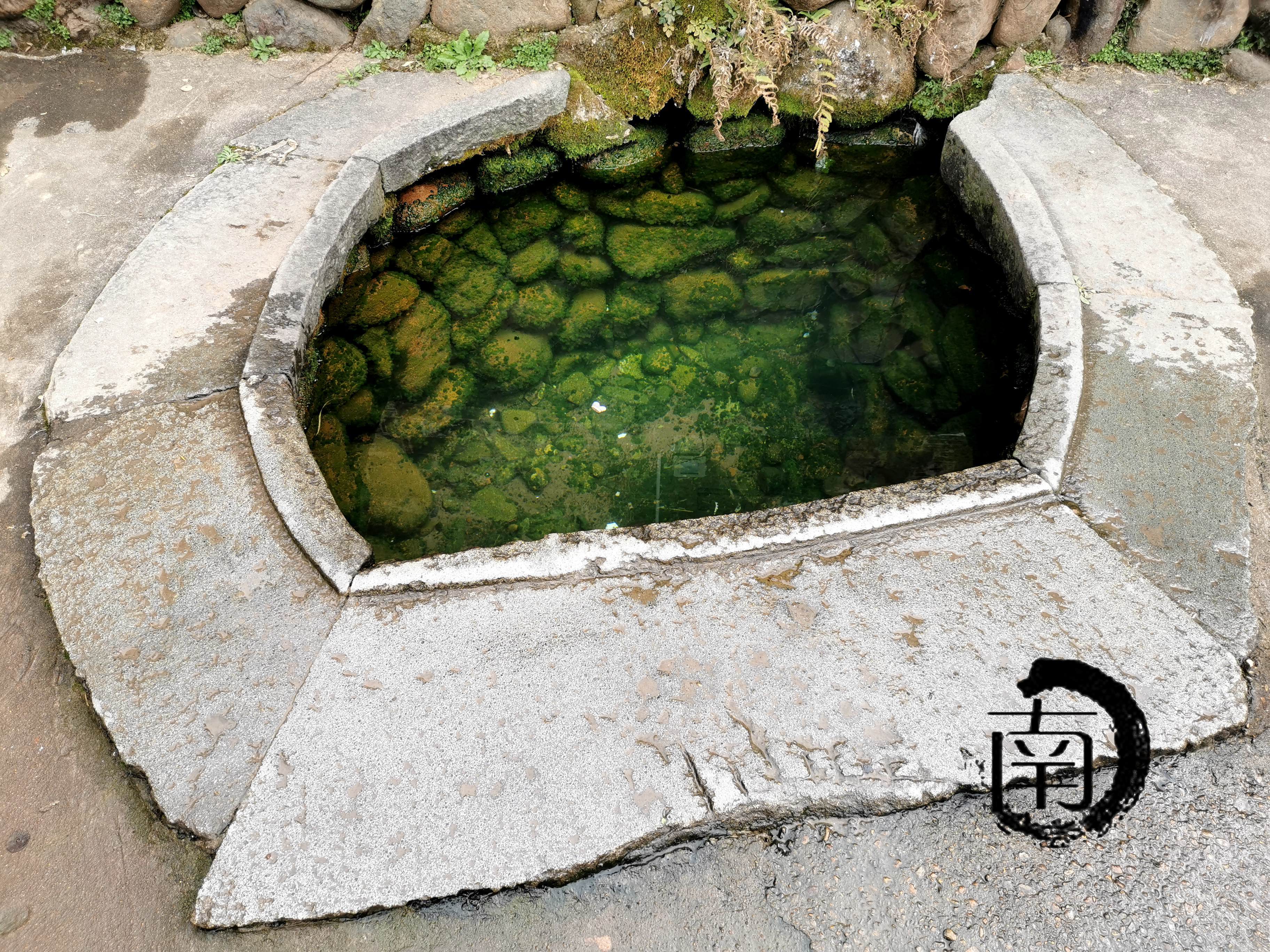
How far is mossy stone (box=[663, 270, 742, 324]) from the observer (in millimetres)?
4309

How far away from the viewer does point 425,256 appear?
4551 millimetres

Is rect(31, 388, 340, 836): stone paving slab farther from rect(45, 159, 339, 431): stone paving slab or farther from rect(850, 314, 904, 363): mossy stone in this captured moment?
rect(850, 314, 904, 363): mossy stone

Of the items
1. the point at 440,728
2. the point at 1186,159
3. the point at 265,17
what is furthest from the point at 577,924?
the point at 265,17

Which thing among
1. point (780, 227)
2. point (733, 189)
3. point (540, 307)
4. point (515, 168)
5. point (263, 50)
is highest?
point (263, 50)

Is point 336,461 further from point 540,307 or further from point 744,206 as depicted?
point 744,206

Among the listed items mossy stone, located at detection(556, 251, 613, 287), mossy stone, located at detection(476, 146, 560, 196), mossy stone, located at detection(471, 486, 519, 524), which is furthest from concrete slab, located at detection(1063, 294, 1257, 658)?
mossy stone, located at detection(476, 146, 560, 196)

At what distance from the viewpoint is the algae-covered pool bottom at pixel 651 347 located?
361 cm

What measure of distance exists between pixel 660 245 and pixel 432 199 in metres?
1.36

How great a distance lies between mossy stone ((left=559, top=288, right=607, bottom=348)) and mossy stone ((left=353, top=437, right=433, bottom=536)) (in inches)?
42.1

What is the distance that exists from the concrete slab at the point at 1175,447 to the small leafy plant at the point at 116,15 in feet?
18.6

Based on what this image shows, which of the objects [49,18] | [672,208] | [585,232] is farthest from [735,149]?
Answer: [49,18]

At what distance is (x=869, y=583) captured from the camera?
2553 mm

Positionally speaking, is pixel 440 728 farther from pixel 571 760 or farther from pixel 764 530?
pixel 764 530

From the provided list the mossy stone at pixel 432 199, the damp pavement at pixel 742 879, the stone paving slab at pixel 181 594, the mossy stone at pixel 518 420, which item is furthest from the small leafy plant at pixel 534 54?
the damp pavement at pixel 742 879
